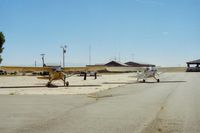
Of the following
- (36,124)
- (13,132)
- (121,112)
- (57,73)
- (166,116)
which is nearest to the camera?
(13,132)

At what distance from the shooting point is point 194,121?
40.5ft

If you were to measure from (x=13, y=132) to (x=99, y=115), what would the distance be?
4415 millimetres

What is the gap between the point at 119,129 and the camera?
10891mm

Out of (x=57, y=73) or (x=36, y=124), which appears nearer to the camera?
(x=36, y=124)

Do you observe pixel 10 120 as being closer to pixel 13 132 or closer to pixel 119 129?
pixel 13 132

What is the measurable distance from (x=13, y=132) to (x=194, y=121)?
546cm

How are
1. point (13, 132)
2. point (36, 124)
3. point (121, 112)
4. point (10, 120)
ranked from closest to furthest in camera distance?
point (13, 132) < point (36, 124) < point (10, 120) < point (121, 112)

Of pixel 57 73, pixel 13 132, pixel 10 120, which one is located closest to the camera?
pixel 13 132

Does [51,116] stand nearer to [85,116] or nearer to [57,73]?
[85,116]

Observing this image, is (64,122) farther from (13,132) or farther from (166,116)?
(166,116)

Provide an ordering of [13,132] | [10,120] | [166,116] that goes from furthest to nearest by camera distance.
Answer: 1. [166,116]
2. [10,120]
3. [13,132]

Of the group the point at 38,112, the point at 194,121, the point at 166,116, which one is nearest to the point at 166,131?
the point at 194,121

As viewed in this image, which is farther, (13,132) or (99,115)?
(99,115)

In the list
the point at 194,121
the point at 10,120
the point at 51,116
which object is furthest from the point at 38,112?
the point at 194,121
